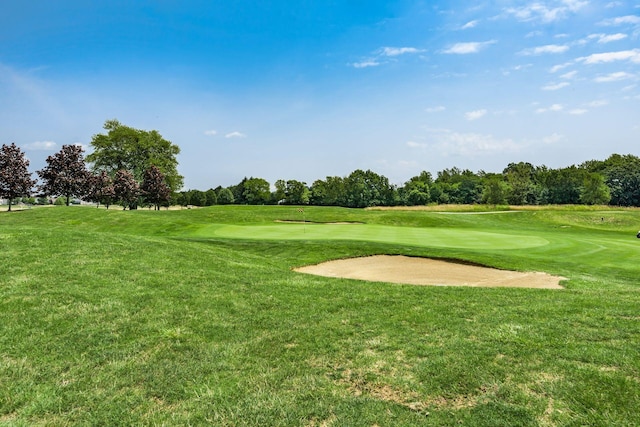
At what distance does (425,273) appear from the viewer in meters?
15.9

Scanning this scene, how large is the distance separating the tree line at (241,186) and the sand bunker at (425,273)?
1792 inches

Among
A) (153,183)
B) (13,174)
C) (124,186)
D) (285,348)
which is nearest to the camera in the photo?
(285,348)

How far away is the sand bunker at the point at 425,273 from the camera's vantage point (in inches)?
557

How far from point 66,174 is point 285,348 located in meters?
54.0

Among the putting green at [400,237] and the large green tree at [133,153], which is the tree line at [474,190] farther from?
the putting green at [400,237]

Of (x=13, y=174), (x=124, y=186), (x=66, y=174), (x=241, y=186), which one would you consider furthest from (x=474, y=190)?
(x=13, y=174)

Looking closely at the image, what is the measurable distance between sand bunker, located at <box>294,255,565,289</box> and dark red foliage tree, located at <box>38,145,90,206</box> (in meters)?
45.7

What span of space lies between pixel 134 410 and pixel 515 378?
5128 millimetres

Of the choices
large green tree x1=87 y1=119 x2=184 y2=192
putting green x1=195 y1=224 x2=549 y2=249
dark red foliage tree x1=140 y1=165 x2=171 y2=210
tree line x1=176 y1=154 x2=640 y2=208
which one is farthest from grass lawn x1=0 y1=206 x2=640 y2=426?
tree line x1=176 y1=154 x2=640 y2=208

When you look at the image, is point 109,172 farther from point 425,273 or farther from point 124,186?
point 425,273

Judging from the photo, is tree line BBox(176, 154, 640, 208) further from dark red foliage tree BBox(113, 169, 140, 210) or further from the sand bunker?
the sand bunker

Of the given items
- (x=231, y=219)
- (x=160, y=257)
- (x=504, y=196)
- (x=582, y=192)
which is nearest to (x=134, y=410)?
(x=160, y=257)

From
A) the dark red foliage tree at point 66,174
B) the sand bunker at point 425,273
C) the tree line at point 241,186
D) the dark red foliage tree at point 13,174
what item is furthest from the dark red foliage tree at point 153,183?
the sand bunker at point 425,273

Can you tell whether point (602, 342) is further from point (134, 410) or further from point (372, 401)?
point (134, 410)
